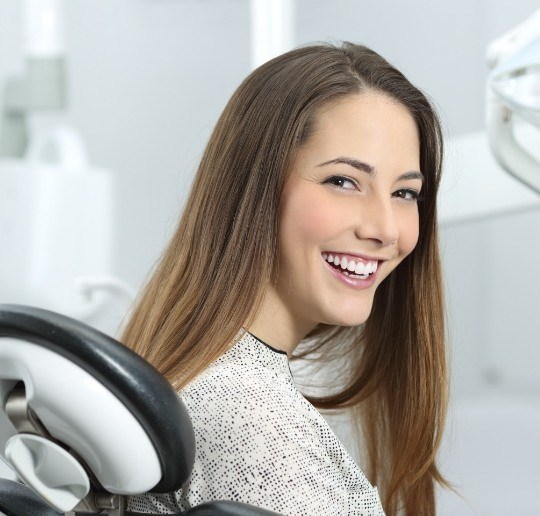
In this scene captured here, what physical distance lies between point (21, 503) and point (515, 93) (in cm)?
67

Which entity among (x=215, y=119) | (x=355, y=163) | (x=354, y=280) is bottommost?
(x=215, y=119)

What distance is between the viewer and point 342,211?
1.00 meters

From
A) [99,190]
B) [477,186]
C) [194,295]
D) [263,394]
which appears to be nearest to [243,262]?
[194,295]

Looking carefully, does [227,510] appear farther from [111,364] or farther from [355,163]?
[355,163]

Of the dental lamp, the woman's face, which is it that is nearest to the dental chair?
the woman's face

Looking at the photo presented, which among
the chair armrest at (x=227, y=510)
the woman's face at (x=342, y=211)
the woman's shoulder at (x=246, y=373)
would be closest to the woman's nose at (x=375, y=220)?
the woman's face at (x=342, y=211)

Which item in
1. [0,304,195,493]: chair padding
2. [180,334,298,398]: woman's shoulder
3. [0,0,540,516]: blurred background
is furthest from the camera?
[0,0,540,516]: blurred background

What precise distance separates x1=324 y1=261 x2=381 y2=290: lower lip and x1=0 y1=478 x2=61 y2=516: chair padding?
387 mm

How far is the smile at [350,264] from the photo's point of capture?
3.35ft

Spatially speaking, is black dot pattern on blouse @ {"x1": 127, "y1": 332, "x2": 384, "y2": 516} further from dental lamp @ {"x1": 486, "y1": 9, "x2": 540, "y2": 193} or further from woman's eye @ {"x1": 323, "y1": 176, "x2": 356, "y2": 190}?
dental lamp @ {"x1": 486, "y1": 9, "x2": 540, "y2": 193}

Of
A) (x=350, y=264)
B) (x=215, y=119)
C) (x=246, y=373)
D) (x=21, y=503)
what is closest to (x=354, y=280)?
(x=350, y=264)

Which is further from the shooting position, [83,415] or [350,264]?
[350,264]

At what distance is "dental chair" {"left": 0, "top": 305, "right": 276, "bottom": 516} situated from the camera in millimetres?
601

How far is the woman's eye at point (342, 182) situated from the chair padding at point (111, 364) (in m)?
0.43
